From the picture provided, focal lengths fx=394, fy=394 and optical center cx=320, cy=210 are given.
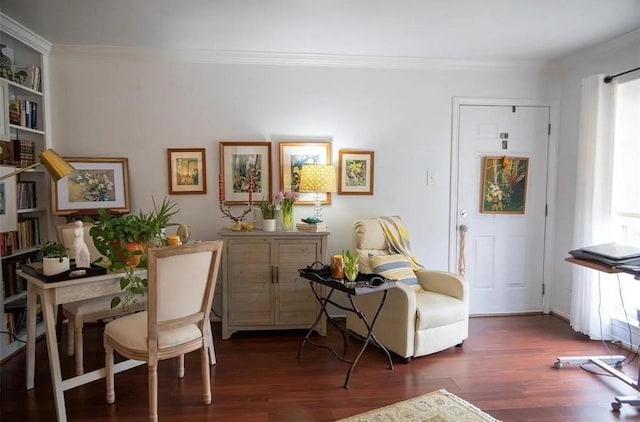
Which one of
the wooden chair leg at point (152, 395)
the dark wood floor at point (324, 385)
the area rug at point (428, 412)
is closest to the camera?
the wooden chair leg at point (152, 395)

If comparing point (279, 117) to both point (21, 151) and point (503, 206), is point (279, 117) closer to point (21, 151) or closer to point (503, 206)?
point (21, 151)

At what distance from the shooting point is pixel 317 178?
11.2 feet

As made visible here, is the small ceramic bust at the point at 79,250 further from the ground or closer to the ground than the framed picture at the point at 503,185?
closer to the ground

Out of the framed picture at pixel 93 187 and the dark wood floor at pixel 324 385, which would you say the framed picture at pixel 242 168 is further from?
the dark wood floor at pixel 324 385

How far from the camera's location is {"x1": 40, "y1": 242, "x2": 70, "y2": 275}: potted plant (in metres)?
2.24

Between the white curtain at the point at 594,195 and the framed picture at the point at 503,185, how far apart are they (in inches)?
21.4

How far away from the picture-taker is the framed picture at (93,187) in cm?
351

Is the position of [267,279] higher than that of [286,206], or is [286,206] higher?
[286,206]

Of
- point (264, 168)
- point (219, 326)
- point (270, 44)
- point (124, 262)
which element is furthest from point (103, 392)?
point (270, 44)

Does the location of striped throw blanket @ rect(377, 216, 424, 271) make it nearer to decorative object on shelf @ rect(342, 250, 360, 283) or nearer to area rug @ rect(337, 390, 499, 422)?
decorative object on shelf @ rect(342, 250, 360, 283)

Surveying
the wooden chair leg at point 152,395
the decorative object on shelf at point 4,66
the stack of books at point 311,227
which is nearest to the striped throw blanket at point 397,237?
the stack of books at point 311,227

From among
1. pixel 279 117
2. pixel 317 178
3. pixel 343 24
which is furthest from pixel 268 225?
pixel 343 24

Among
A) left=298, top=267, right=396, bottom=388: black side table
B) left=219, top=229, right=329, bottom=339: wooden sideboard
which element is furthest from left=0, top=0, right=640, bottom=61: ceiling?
left=298, top=267, right=396, bottom=388: black side table

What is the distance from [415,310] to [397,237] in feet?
2.64
